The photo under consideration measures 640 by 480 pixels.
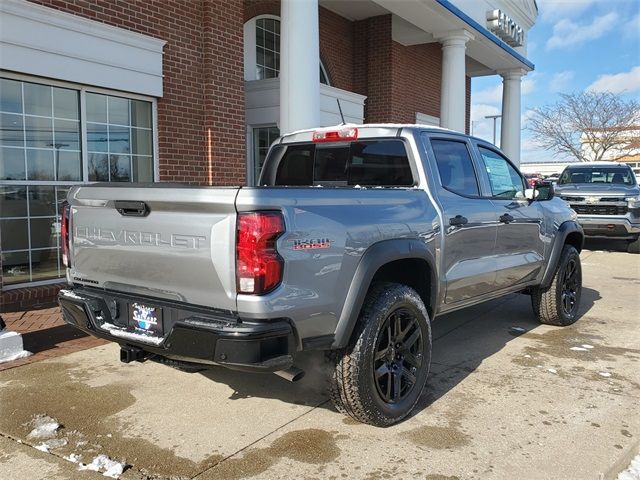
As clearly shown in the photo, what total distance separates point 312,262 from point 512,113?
48.8 feet

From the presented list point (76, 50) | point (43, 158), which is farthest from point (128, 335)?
point (76, 50)

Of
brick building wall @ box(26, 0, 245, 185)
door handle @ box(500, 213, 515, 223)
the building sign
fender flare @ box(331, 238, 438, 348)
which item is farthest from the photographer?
the building sign

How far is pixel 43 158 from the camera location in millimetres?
6414

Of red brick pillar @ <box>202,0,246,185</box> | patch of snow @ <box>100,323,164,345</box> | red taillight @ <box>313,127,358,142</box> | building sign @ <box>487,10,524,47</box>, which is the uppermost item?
building sign @ <box>487,10,524,47</box>

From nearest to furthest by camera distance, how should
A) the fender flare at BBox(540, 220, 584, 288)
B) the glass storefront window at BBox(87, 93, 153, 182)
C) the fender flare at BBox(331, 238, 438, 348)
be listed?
the fender flare at BBox(331, 238, 438, 348)
the fender flare at BBox(540, 220, 584, 288)
the glass storefront window at BBox(87, 93, 153, 182)

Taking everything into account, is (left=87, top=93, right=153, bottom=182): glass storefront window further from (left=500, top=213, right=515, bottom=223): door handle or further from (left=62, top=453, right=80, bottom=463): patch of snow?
(left=500, top=213, right=515, bottom=223): door handle

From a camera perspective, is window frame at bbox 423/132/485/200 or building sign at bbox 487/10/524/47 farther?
building sign at bbox 487/10/524/47

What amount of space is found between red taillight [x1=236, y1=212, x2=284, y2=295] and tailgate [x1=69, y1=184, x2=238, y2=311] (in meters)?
0.05

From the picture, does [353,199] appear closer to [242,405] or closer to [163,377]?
[242,405]

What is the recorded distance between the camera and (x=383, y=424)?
11.6ft

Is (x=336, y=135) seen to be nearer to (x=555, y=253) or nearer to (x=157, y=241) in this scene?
(x=157, y=241)

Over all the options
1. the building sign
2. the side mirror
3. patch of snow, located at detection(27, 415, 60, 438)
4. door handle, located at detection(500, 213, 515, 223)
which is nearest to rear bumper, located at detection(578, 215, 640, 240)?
the building sign

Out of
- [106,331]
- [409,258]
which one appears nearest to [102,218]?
[106,331]

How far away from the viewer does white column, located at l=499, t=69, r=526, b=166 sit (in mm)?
16344
